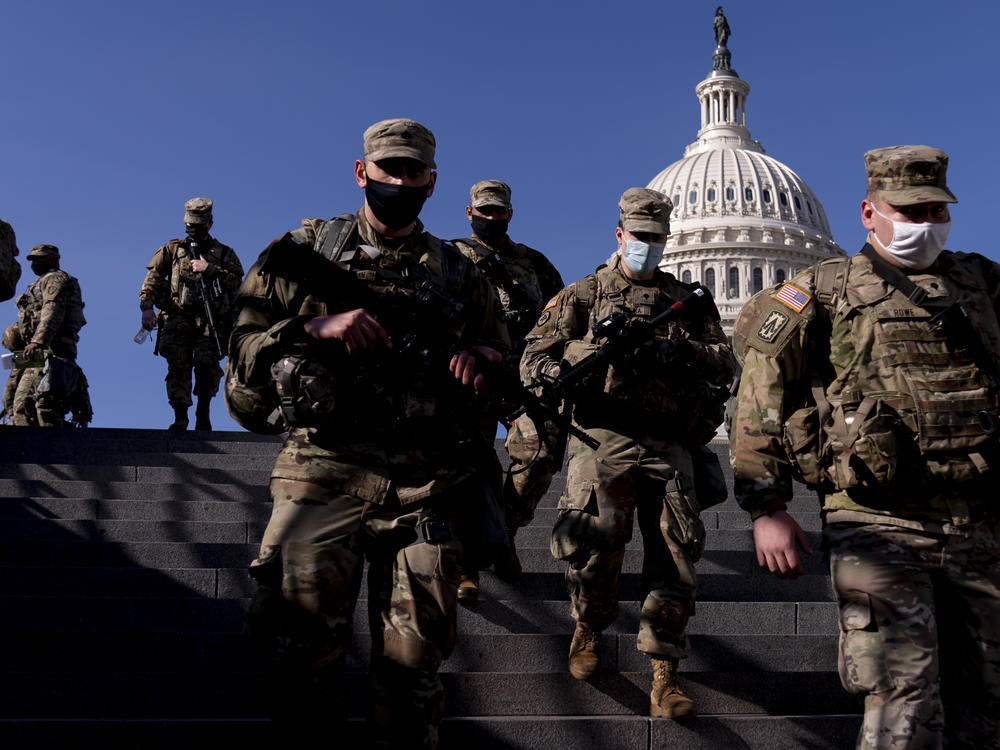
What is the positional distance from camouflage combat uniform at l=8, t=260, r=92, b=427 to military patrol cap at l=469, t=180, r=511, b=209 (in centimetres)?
500

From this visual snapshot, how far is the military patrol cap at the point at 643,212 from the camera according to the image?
6.05 meters

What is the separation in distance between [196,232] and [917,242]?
936 centimetres

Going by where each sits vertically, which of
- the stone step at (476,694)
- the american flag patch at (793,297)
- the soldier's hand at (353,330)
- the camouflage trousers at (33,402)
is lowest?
the stone step at (476,694)

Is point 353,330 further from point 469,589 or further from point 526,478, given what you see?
point 526,478

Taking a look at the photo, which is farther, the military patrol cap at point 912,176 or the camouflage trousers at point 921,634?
the military patrol cap at point 912,176

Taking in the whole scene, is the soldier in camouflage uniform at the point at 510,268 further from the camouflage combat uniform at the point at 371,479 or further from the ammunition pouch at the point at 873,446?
the ammunition pouch at the point at 873,446

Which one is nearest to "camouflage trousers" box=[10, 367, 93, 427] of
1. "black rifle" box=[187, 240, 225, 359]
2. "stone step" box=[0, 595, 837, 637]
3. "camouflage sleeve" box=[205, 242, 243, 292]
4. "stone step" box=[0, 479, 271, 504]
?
"black rifle" box=[187, 240, 225, 359]

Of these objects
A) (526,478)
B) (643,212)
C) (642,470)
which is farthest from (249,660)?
(643,212)

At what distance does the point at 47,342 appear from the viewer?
1098 cm

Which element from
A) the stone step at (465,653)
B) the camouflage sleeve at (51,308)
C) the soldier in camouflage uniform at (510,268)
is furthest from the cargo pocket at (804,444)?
the camouflage sleeve at (51,308)

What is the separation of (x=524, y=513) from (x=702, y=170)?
330 ft

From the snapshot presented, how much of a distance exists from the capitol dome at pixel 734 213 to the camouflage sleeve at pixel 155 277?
2863 inches

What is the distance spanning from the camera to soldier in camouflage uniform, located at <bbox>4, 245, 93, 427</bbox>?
11.1 meters

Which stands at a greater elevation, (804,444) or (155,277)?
(155,277)
